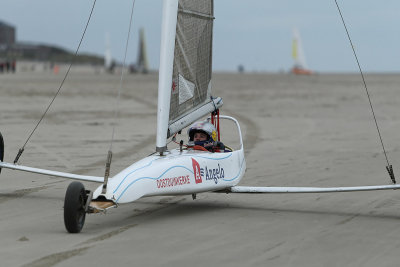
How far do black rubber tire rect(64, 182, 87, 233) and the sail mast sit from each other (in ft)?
5.63

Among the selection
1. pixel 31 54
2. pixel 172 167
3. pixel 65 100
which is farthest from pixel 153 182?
pixel 31 54

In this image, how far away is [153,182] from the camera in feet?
27.6

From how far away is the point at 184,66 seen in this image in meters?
10.3

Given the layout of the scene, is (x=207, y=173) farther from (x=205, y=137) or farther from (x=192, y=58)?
(x=192, y=58)

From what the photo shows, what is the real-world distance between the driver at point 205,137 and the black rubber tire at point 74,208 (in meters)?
2.43

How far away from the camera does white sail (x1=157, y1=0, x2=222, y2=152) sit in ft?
31.3

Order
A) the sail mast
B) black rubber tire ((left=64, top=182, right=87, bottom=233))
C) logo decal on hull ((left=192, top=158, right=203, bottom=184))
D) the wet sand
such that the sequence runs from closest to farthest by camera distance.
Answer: the wet sand → black rubber tire ((left=64, top=182, right=87, bottom=233)) → logo decal on hull ((left=192, top=158, right=203, bottom=184)) → the sail mast

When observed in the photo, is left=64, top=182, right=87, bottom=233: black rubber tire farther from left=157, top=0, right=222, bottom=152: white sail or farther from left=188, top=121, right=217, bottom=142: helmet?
left=188, top=121, right=217, bottom=142: helmet

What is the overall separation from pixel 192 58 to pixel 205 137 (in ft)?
3.70

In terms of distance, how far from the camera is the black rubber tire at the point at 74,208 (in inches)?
297

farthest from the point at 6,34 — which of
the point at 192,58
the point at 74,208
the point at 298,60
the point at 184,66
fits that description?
the point at 74,208

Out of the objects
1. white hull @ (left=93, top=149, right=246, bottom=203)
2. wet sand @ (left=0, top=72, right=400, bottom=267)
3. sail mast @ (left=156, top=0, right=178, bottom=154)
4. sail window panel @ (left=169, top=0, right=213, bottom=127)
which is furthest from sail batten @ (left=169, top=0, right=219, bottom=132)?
wet sand @ (left=0, top=72, right=400, bottom=267)

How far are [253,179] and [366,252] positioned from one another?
15.7ft

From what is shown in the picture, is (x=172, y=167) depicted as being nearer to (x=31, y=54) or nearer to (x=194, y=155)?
(x=194, y=155)
